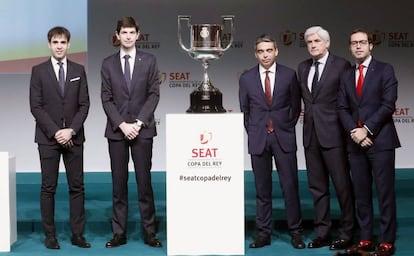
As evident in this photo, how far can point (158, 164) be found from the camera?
736 centimetres

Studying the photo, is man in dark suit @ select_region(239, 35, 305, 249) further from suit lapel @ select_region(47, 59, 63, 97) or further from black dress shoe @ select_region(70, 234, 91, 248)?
suit lapel @ select_region(47, 59, 63, 97)

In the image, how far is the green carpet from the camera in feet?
15.9

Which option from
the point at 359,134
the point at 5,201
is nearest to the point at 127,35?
the point at 5,201

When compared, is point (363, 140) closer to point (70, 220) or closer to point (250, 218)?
point (250, 218)

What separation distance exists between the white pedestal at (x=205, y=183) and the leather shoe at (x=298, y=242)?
419 mm

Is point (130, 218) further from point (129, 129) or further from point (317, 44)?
point (317, 44)

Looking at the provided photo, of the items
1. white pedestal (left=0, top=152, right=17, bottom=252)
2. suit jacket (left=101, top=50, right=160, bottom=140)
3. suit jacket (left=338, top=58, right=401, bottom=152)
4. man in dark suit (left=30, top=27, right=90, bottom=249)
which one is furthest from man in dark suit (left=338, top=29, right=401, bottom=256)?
white pedestal (left=0, top=152, right=17, bottom=252)

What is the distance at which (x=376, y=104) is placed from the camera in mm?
4602

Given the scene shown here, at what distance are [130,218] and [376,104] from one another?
2.06m

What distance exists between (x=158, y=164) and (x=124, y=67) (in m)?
2.60

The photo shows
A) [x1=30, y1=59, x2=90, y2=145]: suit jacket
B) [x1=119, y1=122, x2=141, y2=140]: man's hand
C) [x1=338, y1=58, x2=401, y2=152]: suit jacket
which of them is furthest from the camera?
[x1=30, y1=59, x2=90, y2=145]: suit jacket

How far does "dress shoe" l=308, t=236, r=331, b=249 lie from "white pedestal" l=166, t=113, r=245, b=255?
20.4 inches

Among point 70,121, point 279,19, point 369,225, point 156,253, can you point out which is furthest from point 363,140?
point 279,19

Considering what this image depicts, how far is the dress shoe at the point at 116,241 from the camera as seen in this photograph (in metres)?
4.94
